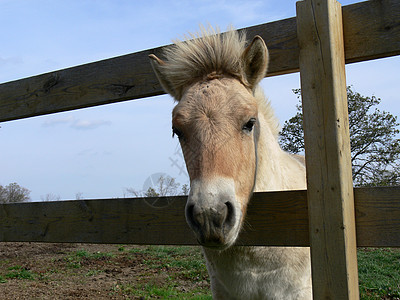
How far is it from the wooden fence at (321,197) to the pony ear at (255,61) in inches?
2.3

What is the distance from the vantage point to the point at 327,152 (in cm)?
175

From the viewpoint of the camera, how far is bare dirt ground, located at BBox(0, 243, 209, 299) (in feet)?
18.7

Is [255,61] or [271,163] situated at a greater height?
[255,61]

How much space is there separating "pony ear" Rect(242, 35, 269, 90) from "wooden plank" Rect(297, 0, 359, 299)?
40 cm

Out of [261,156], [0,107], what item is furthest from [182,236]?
[0,107]

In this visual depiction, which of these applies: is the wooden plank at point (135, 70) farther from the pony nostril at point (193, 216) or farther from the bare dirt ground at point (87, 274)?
the bare dirt ground at point (87, 274)

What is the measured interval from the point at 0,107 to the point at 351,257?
9.34 ft

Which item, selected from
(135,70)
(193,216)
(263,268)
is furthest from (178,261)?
(193,216)

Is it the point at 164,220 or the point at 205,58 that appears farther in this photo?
the point at 205,58

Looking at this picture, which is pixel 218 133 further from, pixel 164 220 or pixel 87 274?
pixel 87 274

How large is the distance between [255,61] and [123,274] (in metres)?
5.56

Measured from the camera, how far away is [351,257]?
1.72m

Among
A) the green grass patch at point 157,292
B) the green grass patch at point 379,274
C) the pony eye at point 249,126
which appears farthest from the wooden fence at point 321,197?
the green grass patch at point 379,274

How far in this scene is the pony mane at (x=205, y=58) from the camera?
253 cm
